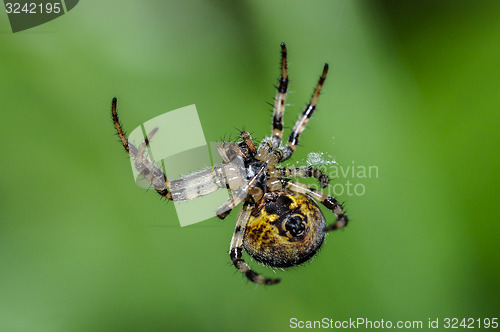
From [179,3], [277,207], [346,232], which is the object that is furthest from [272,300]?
[179,3]

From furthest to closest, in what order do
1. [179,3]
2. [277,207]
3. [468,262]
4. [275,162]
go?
[179,3], [468,262], [275,162], [277,207]

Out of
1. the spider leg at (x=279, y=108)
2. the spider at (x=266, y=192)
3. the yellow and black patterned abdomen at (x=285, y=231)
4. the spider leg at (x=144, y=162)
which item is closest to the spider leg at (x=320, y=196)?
the spider at (x=266, y=192)

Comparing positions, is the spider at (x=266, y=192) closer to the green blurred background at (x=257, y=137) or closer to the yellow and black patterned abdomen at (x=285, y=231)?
the yellow and black patterned abdomen at (x=285, y=231)

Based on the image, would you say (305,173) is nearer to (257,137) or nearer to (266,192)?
(266,192)

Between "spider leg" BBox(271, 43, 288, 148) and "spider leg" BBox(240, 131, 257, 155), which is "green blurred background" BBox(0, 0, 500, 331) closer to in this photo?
"spider leg" BBox(271, 43, 288, 148)

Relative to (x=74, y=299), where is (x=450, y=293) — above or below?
below

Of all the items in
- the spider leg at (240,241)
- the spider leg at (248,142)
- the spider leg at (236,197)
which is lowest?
the spider leg at (240,241)

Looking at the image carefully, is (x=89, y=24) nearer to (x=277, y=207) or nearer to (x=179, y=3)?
(x=179, y=3)

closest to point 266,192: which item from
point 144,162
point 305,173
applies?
point 305,173
